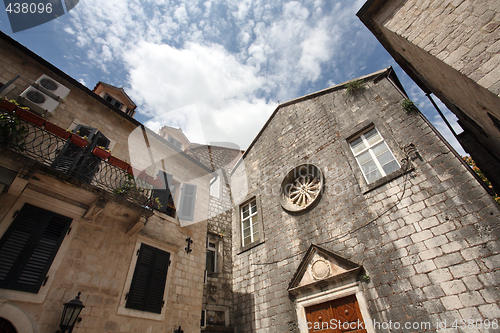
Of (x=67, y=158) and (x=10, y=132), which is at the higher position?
(x=10, y=132)

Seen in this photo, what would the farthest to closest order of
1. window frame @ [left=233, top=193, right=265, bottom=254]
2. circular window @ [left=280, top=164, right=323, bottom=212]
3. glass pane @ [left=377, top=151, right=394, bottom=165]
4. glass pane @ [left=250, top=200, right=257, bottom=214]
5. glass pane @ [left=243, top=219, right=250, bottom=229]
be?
glass pane @ [left=250, top=200, right=257, bottom=214], glass pane @ [left=243, top=219, right=250, bottom=229], window frame @ [left=233, top=193, right=265, bottom=254], circular window @ [left=280, top=164, right=323, bottom=212], glass pane @ [left=377, top=151, right=394, bottom=165]

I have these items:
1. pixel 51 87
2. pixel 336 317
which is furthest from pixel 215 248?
pixel 51 87

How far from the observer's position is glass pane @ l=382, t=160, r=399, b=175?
20.7ft

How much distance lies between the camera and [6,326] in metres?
3.49

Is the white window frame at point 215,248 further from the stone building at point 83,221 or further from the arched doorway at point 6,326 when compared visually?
the arched doorway at point 6,326

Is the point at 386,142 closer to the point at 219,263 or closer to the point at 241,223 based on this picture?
the point at 241,223

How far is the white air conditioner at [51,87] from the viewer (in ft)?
18.6

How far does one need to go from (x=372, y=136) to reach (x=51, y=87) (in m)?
8.72

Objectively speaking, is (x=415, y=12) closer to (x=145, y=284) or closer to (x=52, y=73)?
(x=145, y=284)

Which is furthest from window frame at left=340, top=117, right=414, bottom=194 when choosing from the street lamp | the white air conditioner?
the white air conditioner

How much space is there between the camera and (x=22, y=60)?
19.0 feet

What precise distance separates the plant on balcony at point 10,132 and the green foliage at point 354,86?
8.81 meters

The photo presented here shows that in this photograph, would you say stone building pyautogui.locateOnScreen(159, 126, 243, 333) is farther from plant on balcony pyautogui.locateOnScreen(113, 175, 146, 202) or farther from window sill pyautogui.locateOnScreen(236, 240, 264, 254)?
plant on balcony pyautogui.locateOnScreen(113, 175, 146, 202)

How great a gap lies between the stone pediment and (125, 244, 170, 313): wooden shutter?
340 cm
